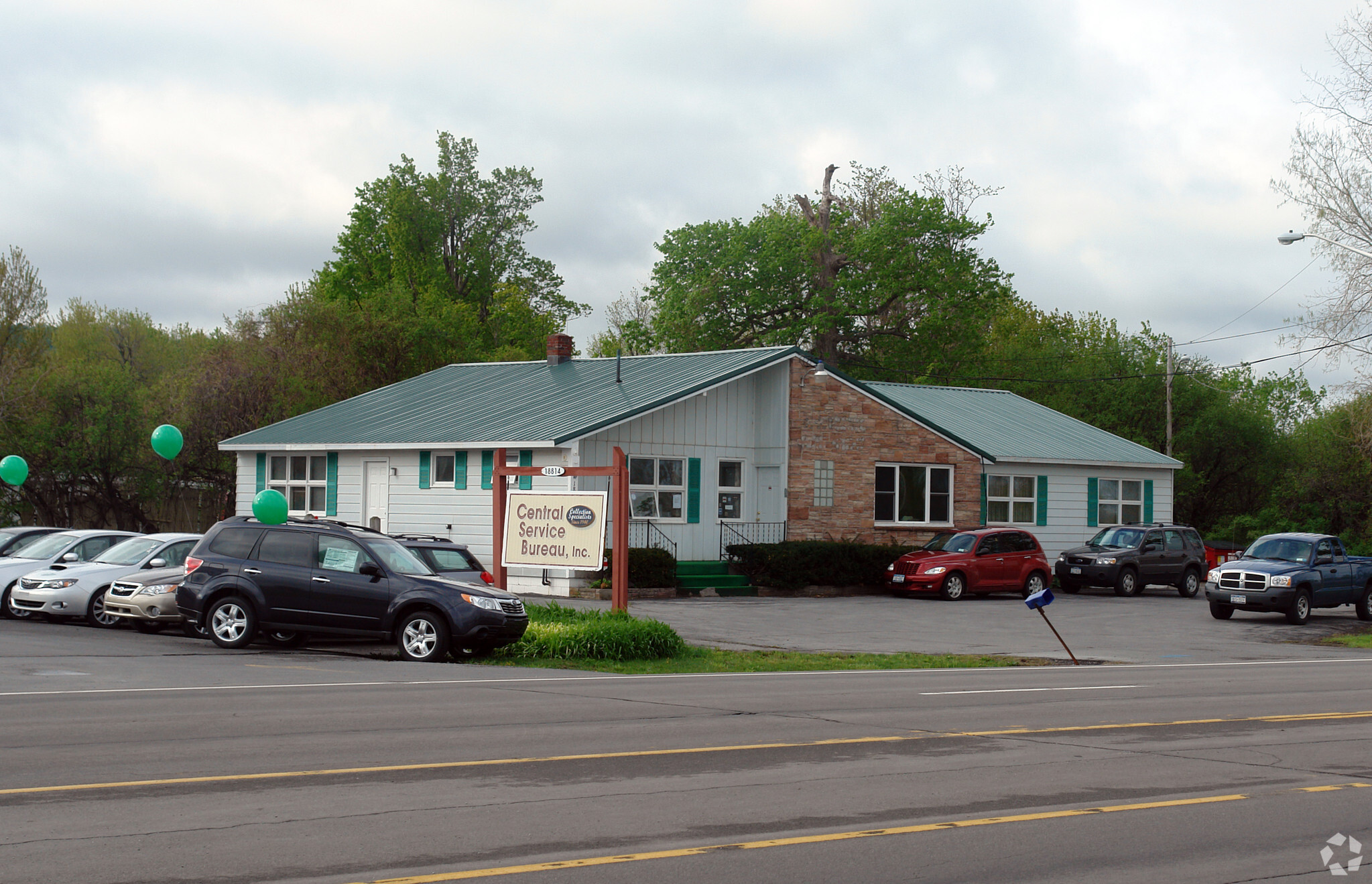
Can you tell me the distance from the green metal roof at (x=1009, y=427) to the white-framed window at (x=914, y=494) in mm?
1178

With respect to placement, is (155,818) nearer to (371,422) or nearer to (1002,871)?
(1002,871)

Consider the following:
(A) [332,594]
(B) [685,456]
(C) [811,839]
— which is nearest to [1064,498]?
(B) [685,456]

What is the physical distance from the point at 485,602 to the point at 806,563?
47.4 feet

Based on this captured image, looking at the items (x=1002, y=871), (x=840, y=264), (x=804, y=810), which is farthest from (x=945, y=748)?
(x=840, y=264)

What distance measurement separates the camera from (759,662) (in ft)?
61.5

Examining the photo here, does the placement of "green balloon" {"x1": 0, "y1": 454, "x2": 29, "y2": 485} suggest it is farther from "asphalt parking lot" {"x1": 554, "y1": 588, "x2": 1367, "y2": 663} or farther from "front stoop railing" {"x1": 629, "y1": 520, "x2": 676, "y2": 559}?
"front stoop railing" {"x1": 629, "y1": 520, "x2": 676, "y2": 559}

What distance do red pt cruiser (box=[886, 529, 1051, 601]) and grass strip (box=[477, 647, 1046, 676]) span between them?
10.5 metres

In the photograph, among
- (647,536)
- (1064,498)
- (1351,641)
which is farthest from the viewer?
(1064,498)

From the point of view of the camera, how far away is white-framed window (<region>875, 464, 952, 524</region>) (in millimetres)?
34750

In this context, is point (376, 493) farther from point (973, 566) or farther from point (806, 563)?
point (973, 566)

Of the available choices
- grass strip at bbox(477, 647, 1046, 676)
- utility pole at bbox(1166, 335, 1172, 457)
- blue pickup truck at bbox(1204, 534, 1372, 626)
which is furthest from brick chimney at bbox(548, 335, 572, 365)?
utility pole at bbox(1166, 335, 1172, 457)

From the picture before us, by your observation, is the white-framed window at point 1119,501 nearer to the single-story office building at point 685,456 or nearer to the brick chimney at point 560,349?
the single-story office building at point 685,456

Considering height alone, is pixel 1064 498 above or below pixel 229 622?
above

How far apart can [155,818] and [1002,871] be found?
468 cm
